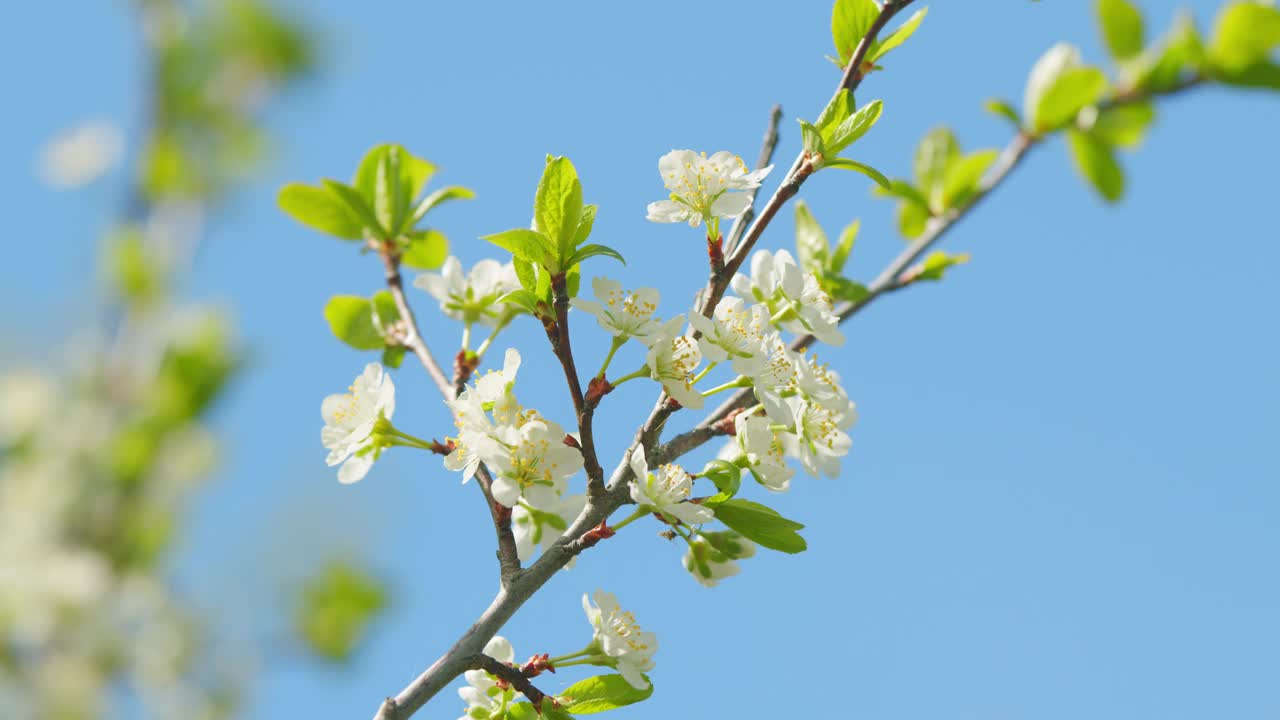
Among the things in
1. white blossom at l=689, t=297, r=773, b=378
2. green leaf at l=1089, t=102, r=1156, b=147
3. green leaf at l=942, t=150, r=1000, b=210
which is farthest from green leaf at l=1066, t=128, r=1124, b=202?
green leaf at l=942, t=150, r=1000, b=210

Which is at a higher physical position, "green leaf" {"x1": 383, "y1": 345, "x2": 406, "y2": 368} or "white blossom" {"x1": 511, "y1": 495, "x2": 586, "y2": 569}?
"green leaf" {"x1": 383, "y1": 345, "x2": 406, "y2": 368}

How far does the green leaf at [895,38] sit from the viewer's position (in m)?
1.09

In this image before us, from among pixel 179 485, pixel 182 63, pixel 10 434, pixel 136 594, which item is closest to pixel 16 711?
pixel 136 594

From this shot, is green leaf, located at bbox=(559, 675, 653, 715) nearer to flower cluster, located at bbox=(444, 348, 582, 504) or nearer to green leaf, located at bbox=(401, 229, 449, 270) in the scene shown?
flower cluster, located at bbox=(444, 348, 582, 504)

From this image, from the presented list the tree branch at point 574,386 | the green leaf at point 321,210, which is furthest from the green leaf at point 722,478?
the green leaf at point 321,210

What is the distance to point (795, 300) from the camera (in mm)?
1034

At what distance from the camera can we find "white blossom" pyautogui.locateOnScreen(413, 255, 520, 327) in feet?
4.22

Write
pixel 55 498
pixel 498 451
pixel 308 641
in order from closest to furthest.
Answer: pixel 498 451
pixel 55 498
pixel 308 641

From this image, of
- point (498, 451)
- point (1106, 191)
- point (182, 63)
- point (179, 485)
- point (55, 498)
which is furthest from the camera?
point (182, 63)

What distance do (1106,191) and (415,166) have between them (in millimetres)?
891

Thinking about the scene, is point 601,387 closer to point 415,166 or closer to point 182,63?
point 415,166

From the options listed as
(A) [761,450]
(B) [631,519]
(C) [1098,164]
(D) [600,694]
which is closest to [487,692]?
(D) [600,694]

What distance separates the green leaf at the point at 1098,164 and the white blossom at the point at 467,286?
713 millimetres

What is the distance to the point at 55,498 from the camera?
126 cm
